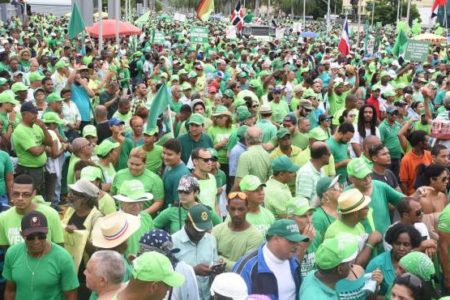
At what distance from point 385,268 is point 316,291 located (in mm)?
906

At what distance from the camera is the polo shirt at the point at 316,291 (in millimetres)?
4363

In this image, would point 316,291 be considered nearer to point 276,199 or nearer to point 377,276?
point 377,276

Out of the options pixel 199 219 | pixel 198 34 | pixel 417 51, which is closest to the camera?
pixel 199 219

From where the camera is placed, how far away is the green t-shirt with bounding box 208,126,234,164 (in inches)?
381

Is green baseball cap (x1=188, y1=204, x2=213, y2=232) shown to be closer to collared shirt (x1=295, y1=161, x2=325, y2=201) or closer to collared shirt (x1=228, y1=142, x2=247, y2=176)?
collared shirt (x1=295, y1=161, x2=325, y2=201)

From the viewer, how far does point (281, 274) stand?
15.8ft

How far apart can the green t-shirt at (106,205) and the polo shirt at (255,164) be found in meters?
2.05

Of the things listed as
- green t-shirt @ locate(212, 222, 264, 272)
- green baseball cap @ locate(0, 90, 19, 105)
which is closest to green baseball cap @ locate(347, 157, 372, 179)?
green t-shirt @ locate(212, 222, 264, 272)

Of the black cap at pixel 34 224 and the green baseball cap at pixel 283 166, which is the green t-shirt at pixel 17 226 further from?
the green baseball cap at pixel 283 166

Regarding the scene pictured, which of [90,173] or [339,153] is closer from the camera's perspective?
[90,173]

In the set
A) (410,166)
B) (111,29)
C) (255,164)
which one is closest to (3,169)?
(255,164)

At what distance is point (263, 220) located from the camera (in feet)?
19.8

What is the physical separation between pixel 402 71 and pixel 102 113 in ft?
32.7

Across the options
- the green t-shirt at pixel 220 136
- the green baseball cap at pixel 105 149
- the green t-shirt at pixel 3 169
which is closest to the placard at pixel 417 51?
the green t-shirt at pixel 220 136
